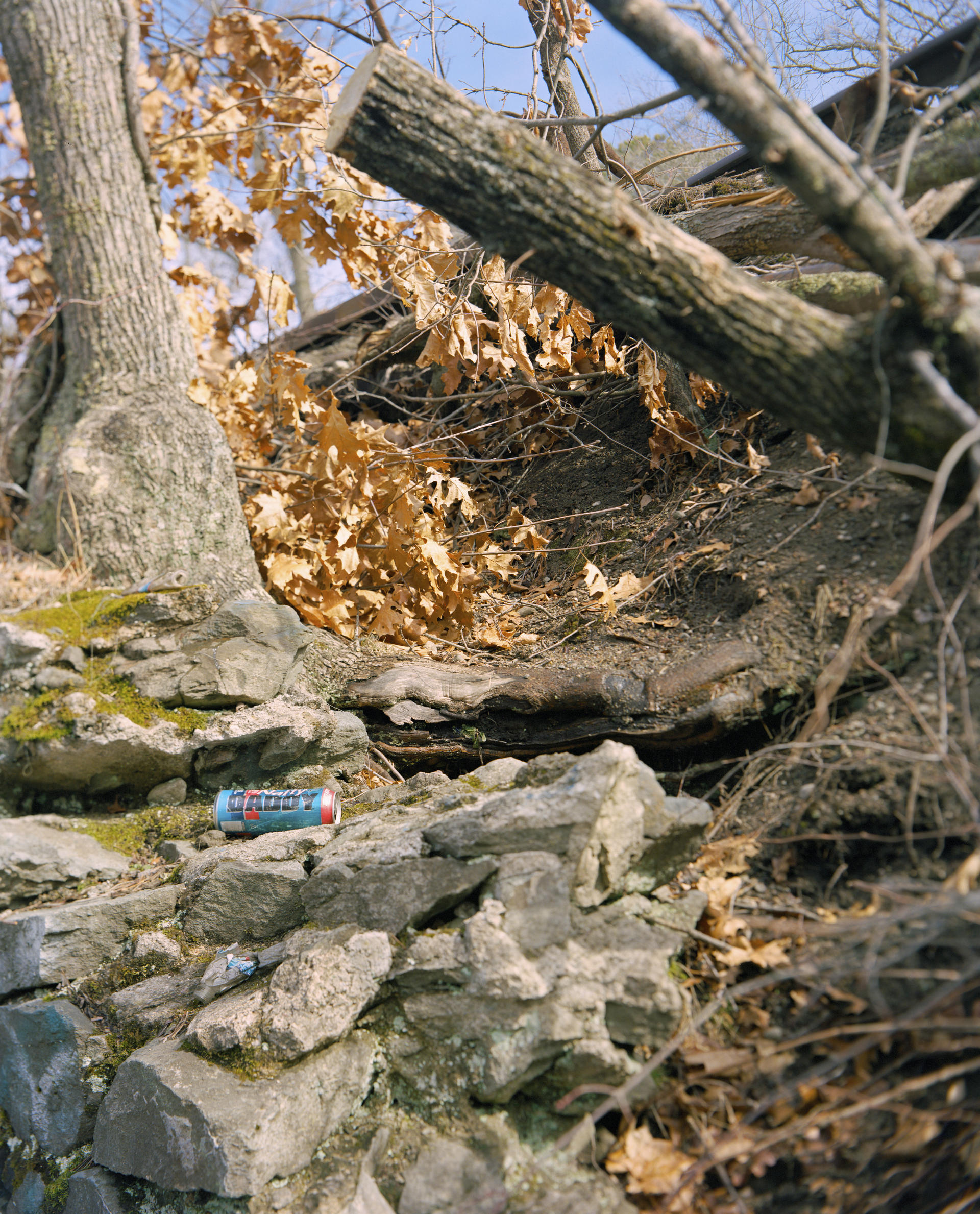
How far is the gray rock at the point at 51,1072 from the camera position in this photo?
2561mm

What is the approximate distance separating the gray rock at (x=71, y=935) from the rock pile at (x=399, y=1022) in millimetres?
140

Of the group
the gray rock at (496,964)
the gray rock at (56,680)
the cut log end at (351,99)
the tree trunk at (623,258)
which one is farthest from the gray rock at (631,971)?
the gray rock at (56,680)

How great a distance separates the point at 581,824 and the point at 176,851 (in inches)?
70.4

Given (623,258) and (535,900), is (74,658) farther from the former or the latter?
(623,258)

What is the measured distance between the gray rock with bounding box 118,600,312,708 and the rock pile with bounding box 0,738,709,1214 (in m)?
0.94

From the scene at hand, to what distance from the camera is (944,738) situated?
2.07 m

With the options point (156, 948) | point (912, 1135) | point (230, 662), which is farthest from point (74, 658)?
point (912, 1135)

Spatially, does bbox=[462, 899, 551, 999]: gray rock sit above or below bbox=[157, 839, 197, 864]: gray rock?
below

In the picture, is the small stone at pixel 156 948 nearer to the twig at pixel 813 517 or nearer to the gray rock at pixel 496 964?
the gray rock at pixel 496 964

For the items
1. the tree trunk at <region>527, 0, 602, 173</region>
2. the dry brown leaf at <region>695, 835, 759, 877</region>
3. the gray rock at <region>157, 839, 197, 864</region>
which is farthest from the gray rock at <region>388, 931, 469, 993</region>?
the tree trunk at <region>527, 0, 602, 173</region>

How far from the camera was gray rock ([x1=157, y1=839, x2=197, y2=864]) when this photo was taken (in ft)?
10.3

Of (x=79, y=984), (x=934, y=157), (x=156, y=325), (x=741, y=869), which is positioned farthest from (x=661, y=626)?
(x=156, y=325)

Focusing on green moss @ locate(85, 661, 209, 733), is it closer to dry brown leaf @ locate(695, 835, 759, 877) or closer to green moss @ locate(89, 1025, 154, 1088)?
green moss @ locate(89, 1025, 154, 1088)

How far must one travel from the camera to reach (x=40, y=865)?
3.14 metres
